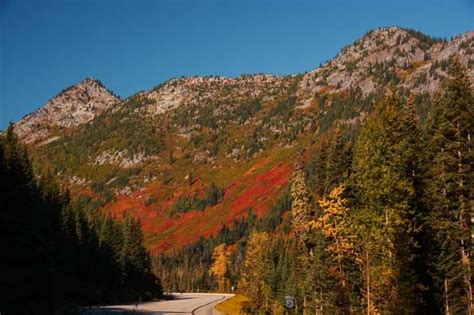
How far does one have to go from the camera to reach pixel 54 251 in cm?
7588

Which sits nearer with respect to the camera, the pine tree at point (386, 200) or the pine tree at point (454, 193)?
the pine tree at point (386, 200)

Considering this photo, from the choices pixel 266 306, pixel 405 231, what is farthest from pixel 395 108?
pixel 266 306

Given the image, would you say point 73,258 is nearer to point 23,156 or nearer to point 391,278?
point 23,156

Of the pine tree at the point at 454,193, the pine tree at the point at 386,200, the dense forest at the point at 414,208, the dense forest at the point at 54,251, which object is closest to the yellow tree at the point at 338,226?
the dense forest at the point at 414,208

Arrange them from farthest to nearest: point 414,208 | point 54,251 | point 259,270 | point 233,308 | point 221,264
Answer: point 221,264 < point 259,270 < point 233,308 < point 54,251 < point 414,208

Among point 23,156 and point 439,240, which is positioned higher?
point 23,156

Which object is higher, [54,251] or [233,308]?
[54,251]

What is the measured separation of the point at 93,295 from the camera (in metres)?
100

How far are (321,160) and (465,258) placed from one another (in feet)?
79.1

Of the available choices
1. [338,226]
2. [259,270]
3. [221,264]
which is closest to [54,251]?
[259,270]

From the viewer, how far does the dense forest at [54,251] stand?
4909 centimetres

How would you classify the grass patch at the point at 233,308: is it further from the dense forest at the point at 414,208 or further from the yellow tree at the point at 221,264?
the yellow tree at the point at 221,264

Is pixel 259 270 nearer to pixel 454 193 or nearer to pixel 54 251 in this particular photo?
pixel 54 251

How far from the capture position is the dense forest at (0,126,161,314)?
49094 millimetres
